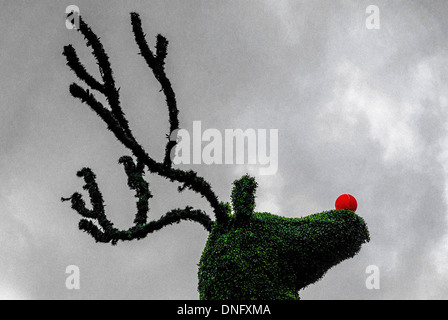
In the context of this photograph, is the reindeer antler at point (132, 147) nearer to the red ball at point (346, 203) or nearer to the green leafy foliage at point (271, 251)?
the green leafy foliage at point (271, 251)

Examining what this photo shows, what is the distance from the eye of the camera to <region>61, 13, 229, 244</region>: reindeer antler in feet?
21.2

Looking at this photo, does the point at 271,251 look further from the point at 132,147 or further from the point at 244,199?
the point at 132,147

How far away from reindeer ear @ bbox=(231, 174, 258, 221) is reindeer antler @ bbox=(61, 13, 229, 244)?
24 centimetres

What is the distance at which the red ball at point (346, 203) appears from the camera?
26.7ft

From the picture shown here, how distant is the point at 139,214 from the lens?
8367mm

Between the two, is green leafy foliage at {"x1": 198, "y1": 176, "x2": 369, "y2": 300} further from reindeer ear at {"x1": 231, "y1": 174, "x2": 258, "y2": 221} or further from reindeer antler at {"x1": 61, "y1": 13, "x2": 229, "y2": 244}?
reindeer antler at {"x1": 61, "y1": 13, "x2": 229, "y2": 244}

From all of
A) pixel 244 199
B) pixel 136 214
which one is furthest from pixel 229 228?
pixel 136 214

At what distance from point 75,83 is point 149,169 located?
175cm

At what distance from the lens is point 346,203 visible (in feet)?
26.7

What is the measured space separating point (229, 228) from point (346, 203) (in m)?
2.33
